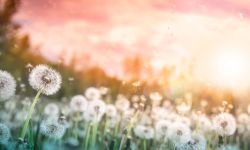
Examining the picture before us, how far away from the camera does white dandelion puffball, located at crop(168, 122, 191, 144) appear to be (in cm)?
322

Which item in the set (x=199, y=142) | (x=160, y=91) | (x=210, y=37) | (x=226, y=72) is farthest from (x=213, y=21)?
(x=199, y=142)

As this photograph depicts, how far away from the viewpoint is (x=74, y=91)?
457cm

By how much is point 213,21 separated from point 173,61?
1.37ft

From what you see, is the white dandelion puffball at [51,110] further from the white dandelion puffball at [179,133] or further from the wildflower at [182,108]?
the wildflower at [182,108]

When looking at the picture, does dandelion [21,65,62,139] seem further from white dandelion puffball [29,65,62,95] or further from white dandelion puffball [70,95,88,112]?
white dandelion puffball [70,95,88,112]

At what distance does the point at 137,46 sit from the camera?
3.97 metres

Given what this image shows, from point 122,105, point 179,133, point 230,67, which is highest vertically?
point 230,67

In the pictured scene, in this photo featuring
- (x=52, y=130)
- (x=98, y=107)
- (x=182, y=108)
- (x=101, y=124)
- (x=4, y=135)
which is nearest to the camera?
(x=4, y=135)

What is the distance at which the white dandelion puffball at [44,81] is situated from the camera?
2623mm

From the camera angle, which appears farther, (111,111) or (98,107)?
(111,111)

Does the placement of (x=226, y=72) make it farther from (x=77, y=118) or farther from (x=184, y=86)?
(x=77, y=118)

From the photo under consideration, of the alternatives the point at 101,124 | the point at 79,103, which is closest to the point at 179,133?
the point at 79,103

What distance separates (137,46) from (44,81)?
4.70ft

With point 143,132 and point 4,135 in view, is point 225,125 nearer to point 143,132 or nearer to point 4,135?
point 143,132
